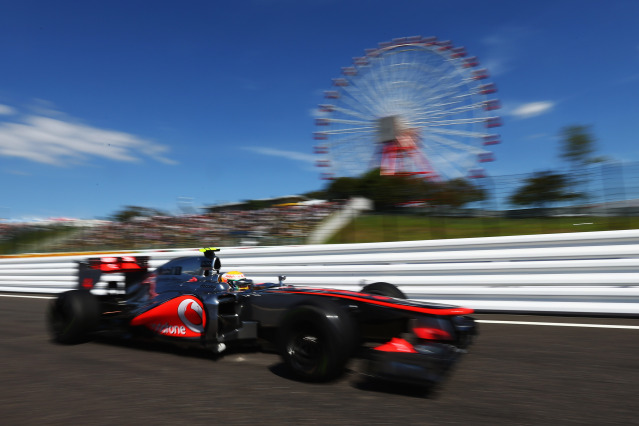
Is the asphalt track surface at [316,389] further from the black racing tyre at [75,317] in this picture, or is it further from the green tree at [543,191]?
the green tree at [543,191]

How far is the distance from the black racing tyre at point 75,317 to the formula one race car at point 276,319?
0.04ft

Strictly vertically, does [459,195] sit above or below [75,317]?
above

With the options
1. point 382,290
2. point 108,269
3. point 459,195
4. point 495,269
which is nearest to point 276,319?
point 382,290

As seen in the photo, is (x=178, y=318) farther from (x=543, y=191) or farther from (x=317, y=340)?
(x=543, y=191)

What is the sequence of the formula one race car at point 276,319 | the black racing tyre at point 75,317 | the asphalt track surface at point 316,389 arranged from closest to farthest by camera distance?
1. the asphalt track surface at point 316,389
2. the formula one race car at point 276,319
3. the black racing tyre at point 75,317

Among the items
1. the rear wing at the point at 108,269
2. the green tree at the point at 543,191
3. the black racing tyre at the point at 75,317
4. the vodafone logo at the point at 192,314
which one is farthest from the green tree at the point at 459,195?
the black racing tyre at the point at 75,317

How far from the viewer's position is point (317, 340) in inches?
140

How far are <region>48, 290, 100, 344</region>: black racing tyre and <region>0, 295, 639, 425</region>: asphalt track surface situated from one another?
0.28 metres

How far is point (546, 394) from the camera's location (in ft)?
10.5

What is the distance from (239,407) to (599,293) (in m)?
4.89

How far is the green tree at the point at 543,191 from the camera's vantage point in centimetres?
906

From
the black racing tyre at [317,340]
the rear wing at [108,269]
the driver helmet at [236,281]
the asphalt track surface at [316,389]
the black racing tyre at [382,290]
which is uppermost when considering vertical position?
the rear wing at [108,269]

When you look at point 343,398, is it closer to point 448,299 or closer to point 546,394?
point 546,394

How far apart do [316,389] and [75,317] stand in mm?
3117
